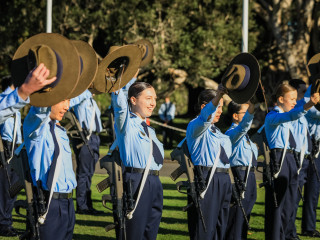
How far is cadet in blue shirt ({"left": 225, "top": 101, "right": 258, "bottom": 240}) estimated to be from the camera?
7.88 m

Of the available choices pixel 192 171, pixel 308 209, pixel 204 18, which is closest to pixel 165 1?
pixel 204 18

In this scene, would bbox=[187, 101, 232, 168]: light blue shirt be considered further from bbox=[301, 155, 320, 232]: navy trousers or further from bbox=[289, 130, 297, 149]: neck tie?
bbox=[301, 155, 320, 232]: navy trousers

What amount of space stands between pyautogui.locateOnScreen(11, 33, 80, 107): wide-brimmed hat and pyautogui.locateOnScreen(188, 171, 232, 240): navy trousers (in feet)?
9.39

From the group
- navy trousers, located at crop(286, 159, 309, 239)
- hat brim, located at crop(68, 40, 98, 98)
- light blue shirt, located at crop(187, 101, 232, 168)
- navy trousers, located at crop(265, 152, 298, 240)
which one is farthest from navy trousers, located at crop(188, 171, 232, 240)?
hat brim, located at crop(68, 40, 98, 98)

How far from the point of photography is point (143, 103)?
632 centimetres

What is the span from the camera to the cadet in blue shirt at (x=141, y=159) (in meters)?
6.18

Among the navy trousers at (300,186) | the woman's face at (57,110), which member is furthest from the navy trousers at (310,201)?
the woman's face at (57,110)

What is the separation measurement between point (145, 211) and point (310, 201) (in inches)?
174

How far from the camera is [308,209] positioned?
388 inches

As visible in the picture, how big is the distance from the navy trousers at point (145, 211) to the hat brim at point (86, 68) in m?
1.40

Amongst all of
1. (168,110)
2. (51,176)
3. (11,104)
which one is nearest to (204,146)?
(51,176)

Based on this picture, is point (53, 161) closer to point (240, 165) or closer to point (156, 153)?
point (156, 153)

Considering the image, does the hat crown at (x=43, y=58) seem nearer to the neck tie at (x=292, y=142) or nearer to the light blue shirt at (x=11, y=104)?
the light blue shirt at (x=11, y=104)

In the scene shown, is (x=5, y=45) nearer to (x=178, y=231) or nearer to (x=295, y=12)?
(x=295, y=12)
